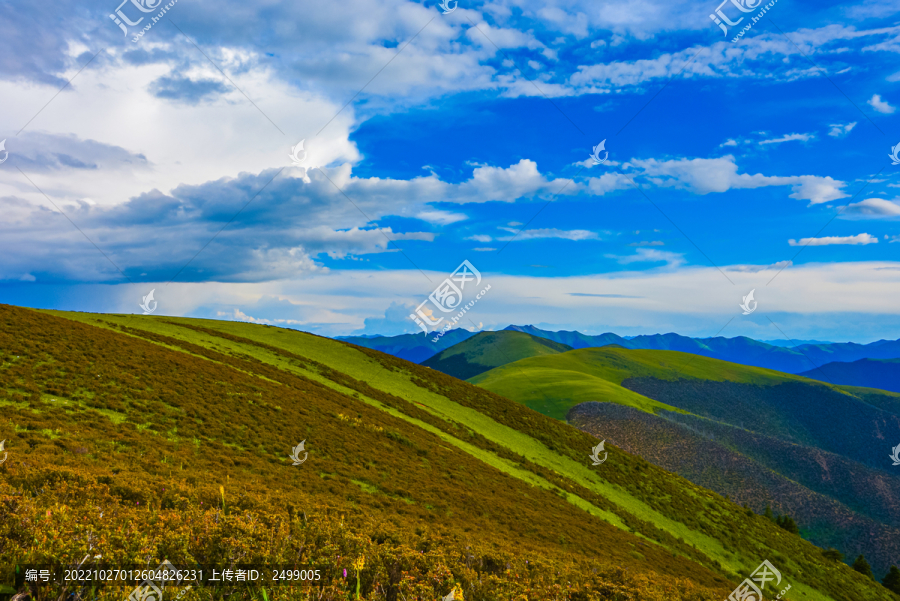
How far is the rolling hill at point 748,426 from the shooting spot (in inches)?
2670

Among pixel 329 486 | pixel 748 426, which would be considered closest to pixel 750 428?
pixel 748 426

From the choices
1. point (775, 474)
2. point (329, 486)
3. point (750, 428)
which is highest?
point (329, 486)

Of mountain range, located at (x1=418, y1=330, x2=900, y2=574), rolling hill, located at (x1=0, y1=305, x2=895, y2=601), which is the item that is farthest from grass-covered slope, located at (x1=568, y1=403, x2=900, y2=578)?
rolling hill, located at (x1=0, y1=305, x2=895, y2=601)

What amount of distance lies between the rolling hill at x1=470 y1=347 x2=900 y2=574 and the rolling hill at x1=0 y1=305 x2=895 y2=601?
29.5m

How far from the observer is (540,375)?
134625 millimetres

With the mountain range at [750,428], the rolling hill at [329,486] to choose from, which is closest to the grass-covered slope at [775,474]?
the mountain range at [750,428]

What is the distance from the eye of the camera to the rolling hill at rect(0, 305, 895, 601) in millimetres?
8180

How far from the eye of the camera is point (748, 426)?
124m

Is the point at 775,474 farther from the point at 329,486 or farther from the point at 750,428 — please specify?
the point at 329,486

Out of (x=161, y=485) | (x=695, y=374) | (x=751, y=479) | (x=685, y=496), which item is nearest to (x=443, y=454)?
(x=161, y=485)

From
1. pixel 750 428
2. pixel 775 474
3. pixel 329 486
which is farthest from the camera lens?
pixel 750 428

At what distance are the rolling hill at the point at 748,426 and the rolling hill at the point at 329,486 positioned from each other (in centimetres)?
2951

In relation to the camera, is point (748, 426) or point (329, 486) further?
point (748, 426)

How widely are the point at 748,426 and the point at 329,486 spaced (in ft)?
467
